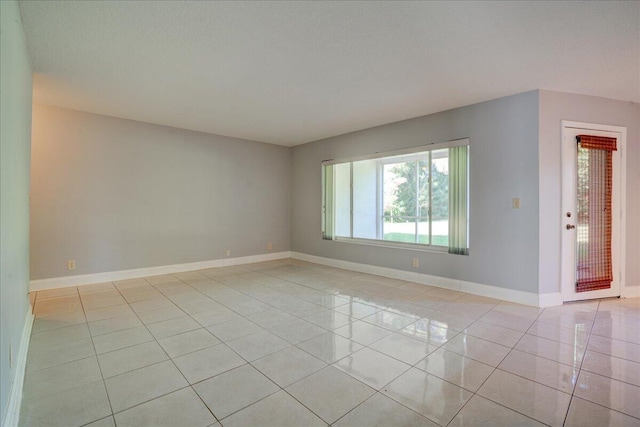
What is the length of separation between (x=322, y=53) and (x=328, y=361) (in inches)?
102

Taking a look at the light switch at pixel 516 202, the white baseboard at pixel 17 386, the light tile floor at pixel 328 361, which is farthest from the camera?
the light switch at pixel 516 202

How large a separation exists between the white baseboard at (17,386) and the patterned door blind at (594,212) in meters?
5.25

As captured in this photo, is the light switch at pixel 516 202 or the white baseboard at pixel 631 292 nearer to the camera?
the light switch at pixel 516 202

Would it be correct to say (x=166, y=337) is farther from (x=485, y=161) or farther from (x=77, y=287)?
(x=485, y=161)

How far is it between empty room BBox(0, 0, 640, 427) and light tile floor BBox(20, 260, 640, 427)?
0.07 ft

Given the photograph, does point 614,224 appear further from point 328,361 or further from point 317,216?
point 317,216

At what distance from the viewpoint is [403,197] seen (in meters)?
6.89

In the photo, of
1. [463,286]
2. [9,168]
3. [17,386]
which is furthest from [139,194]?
[463,286]

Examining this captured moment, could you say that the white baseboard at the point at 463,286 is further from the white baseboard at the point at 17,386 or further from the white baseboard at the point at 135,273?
the white baseboard at the point at 17,386

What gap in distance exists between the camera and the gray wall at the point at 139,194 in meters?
4.18

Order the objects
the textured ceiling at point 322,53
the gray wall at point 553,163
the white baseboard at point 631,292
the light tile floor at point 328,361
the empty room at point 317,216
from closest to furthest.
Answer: the light tile floor at point 328,361 < the empty room at point 317,216 < the textured ceiling at point 322,53 < the gray wall at point 553,163 < the white baseboard at point 631,292

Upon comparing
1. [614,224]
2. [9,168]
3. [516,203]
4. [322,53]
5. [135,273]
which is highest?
[322,53]

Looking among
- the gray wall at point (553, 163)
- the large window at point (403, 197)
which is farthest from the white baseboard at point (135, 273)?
the gray wall at point (553, 163)

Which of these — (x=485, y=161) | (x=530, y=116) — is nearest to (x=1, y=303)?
(x=485, y=161)
